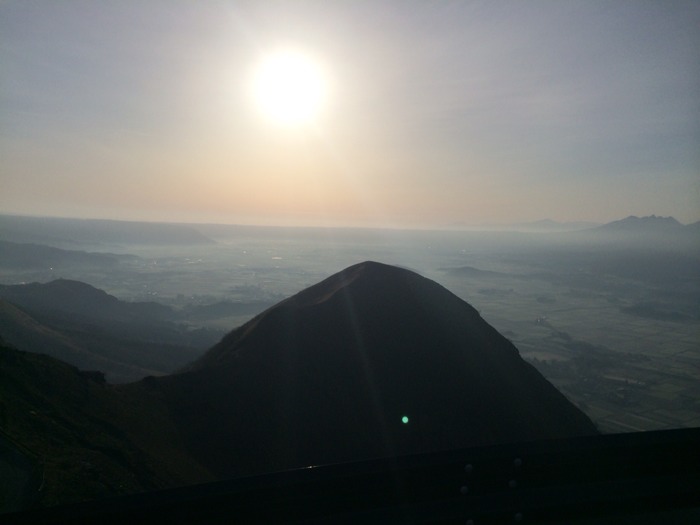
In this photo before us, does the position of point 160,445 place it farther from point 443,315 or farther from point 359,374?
point 443,315

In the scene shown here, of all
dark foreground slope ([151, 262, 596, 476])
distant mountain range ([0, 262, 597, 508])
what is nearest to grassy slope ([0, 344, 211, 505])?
distant mountain range ([0, 262, 597, 508])

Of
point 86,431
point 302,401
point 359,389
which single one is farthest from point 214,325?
point 86,431

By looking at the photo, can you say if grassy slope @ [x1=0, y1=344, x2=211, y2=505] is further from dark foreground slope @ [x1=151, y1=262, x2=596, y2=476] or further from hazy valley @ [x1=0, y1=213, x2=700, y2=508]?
dark foreground slope @ [x1=151, y1=262, x2=596, y2=476]

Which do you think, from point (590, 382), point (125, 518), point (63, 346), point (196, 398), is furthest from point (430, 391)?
point (590, 382)

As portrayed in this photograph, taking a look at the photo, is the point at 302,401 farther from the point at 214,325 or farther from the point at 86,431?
the point at 214,325

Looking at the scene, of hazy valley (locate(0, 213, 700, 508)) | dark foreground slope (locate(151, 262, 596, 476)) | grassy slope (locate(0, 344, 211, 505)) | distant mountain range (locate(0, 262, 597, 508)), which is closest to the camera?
grassy slope (locate(0, 344, 211, 505))
